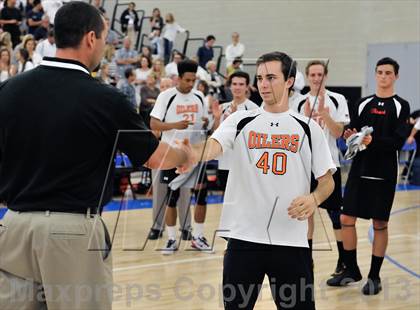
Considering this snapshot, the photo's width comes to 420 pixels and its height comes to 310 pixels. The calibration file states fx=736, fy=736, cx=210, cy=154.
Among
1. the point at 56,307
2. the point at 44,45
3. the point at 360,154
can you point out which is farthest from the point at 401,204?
the point at 56,307

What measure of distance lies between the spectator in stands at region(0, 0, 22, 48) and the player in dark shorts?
11921mm

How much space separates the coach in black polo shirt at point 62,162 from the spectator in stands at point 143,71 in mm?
13098

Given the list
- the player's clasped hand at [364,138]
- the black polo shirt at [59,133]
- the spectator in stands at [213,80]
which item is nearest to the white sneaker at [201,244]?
the player's clasped hand at [364,138]

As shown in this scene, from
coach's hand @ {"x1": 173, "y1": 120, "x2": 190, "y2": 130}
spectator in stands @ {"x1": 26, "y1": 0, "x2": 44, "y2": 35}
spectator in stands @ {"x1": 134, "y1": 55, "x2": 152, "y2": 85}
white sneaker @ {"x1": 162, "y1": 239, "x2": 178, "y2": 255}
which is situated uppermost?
spectator in stands @ {"x1": 26, "y1": 0, "x2": 44, "y2": 35}

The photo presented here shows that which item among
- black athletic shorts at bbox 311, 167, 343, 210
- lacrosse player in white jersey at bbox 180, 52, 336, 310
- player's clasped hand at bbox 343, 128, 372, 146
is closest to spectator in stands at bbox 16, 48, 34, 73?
black athletic shorts at bbox 311, 167, 343, 210

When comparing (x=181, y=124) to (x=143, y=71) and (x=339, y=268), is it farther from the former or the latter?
(x=143, y=71)

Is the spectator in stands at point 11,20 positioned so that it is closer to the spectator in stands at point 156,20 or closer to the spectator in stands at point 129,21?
the spectator in stands at point 129,21

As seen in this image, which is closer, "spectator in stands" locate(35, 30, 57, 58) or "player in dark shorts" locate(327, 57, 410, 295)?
"player in dark shorts" locate(327, 57, 410, 295)

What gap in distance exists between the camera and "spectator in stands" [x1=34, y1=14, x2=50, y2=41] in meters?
17.5

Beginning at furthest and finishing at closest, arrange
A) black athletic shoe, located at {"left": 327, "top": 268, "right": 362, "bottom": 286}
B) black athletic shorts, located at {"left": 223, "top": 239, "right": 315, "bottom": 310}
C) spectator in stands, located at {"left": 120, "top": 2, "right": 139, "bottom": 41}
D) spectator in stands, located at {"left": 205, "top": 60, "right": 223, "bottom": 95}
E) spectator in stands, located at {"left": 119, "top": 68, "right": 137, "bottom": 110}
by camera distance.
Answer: spectator in stands, located at {"left": 120, "top": 2, "right": 139, "bottom": 41}
spectator in stands, located at {"left": 205, "top": 60, "right": 223, "bottom": 95}
spectator in stands, located at {"left": 119, "top": 68, "right": 137, "bottom": 110}
black athletic shoe, located at {"left": 327, "top": 268, "right": 362, "bottom": 286}
black athletic shorts, located at {"left": 223, "top": 239, "right": 315, "bottom": 310}

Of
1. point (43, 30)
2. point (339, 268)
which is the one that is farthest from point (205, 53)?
point (339, 268)

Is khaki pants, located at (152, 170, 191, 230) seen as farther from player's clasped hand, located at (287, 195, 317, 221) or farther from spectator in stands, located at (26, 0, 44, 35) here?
spectator in stands, located at (26, 0, 44, 35)

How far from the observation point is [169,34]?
21406mm

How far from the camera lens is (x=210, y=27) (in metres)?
23.0
